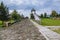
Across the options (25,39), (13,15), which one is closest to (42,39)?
(25,39)

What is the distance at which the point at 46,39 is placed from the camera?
407 inches

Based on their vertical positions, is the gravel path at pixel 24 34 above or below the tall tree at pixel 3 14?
above

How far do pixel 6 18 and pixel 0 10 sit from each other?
130 inches

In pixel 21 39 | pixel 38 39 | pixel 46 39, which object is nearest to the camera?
pixel 46 39

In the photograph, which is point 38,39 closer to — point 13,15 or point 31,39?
point 31,39

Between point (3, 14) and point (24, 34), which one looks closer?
point (24, 34)

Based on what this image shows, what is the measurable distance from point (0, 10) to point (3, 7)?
119 inches

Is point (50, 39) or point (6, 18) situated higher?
point (50, 39)

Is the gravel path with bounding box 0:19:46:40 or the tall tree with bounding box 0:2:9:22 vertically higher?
the gravel path with bounding box 0:19:46:40

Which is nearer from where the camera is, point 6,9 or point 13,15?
point 6,9

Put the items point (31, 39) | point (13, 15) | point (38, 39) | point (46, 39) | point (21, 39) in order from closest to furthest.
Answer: point (46, 39)
point (38, 39)
point (31, 39)
point (21, 39)
point (13, 15)

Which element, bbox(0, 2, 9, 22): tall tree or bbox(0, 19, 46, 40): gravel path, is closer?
bbox(0, 19, 46, 40): gravel path

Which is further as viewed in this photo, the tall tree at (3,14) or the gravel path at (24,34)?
the tall tree at (3,14)

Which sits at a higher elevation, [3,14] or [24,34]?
[24,34]
